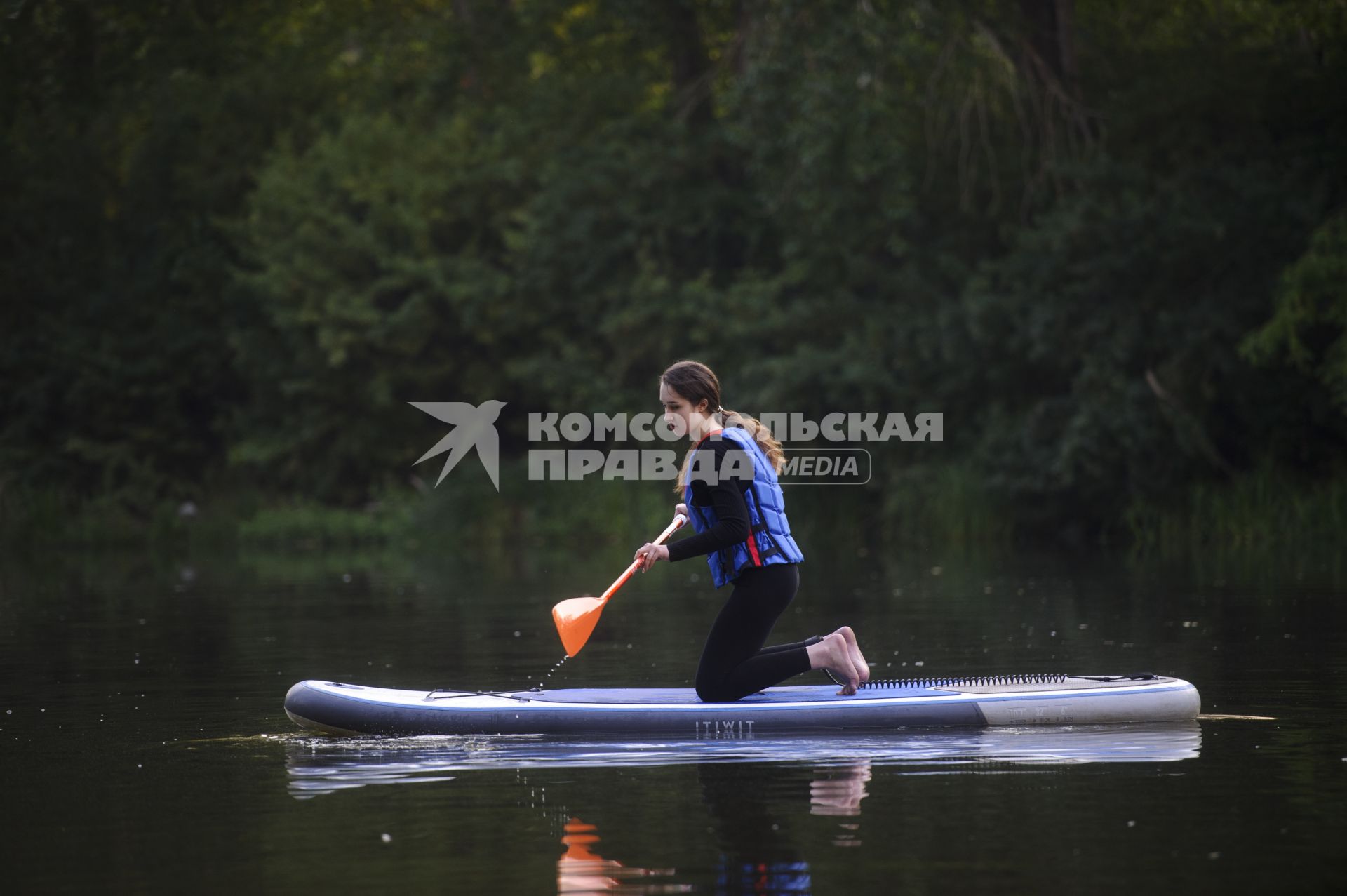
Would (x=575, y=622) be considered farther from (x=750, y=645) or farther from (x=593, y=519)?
(x=593, y=519)

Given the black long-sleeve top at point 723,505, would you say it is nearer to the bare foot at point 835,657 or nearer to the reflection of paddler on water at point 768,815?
the bare foot at point 835,657

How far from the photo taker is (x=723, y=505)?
718 cm

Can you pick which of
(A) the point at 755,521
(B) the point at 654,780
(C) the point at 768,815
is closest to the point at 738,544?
(A) the point at 755,521

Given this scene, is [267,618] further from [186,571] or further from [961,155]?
[961,155]

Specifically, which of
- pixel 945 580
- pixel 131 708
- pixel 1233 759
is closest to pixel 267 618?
pixel 131 708

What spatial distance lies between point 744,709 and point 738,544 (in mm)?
685

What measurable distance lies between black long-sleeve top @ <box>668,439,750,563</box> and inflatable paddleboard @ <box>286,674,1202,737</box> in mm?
743

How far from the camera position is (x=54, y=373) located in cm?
A: 2977

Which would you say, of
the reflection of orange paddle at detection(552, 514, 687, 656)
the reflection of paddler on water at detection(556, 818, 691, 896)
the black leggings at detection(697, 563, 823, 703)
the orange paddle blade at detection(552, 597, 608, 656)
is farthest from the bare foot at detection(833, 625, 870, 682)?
the reflection of paddler on water at detection(556, 818, 691, 896)

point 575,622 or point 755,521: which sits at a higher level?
point 755,521

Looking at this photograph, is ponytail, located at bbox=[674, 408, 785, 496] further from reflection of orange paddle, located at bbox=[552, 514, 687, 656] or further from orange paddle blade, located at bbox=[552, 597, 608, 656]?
orange paddle blade, located at bbox=[552, 597, 608, 656]

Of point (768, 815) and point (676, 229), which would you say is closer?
point (768, 815)

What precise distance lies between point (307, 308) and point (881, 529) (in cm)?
953

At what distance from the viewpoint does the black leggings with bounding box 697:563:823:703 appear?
741cm
